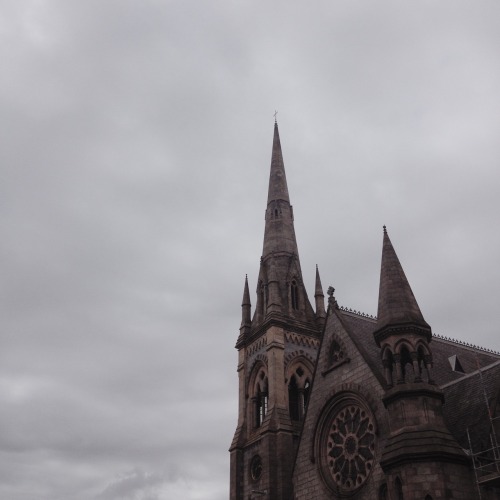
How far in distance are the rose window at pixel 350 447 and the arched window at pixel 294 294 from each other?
19.7 m

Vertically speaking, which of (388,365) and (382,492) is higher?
(388,365)

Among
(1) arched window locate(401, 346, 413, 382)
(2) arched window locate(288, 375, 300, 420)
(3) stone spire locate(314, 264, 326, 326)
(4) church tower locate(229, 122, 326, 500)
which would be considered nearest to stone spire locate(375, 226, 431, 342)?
(1) arched window locate(401, 346, 413, 382)

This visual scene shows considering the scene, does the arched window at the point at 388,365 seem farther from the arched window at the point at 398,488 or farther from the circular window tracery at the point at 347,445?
the arched window at the point at 398,488

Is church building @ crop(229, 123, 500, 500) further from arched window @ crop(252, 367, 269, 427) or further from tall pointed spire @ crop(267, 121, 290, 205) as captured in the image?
tall pointed spire @ crop(267, 121, 290, 205)

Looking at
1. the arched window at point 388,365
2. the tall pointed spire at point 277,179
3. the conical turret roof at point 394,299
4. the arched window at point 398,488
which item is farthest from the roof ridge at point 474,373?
the tall pointed spire at point 277,179

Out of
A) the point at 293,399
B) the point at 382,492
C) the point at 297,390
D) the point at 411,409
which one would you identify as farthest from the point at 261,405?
the point at 411,409

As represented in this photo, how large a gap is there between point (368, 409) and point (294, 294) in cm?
2279

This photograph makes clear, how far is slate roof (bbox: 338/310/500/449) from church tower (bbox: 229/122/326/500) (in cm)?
938

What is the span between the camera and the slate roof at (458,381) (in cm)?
2500

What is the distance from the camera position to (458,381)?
29.0 metres

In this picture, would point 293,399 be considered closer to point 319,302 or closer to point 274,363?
point 274,363

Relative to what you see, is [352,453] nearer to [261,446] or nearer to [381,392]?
[381,392]

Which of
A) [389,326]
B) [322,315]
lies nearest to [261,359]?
[322,315]

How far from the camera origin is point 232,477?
4297 centimetres
